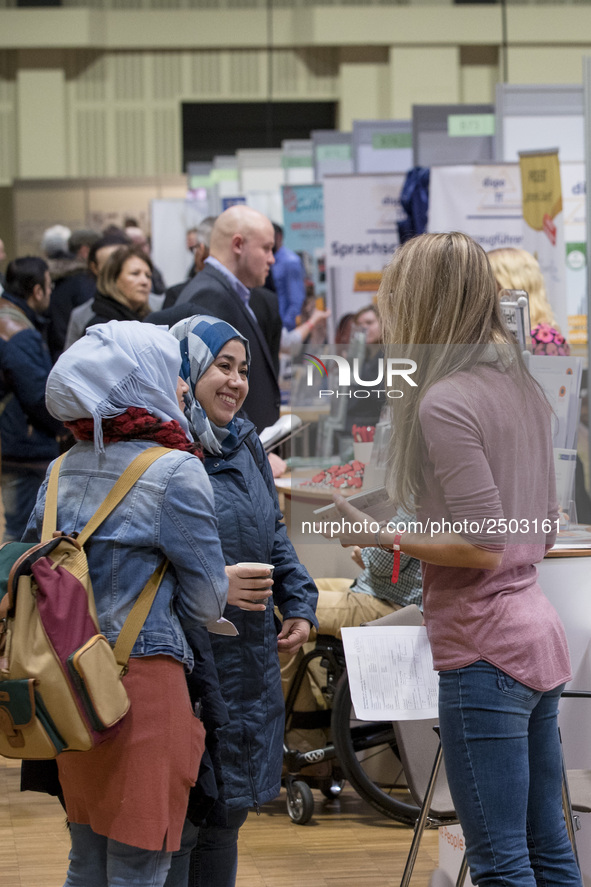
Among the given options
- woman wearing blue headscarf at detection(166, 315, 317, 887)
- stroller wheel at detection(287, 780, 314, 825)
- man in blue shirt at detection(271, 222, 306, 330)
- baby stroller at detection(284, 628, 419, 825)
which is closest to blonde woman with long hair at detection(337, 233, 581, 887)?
woman wearing blue headscarf at detection(166, 315, 317, 887)

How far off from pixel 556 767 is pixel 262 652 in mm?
574

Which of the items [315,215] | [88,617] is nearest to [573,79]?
[315,215]

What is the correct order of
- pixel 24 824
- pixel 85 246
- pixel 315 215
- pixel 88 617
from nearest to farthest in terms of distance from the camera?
pixel 88 617
pixel 24 824
pixel 85 246
pixel 315 215

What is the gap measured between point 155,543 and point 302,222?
7968 mm

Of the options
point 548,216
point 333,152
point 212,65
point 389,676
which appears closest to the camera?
point 389,676

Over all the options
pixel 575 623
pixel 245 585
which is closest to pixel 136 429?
pixel 245 585

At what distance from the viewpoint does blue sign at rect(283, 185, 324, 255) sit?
927 cm

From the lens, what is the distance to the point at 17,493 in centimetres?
502

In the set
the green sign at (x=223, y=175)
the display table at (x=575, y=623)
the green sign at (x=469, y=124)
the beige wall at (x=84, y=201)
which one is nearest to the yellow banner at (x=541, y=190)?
the green sign at (x=469, y=124)

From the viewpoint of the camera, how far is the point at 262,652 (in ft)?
6.91

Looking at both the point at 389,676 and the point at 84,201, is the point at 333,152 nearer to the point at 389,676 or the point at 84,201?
the point at 84,201

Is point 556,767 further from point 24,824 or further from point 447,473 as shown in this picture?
point 24,824

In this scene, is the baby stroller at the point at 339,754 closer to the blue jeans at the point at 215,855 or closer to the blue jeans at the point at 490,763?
the blue jeans at the point at 215,855

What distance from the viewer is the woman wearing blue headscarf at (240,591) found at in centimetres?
204
